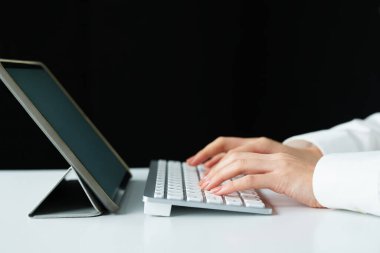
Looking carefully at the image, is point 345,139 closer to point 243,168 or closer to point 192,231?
point 243,168

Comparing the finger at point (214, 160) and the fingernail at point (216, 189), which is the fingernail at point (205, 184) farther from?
the finger at point (214, 160)

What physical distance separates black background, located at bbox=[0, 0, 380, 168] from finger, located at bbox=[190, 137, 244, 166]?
1.25 m

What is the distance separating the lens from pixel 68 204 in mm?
926

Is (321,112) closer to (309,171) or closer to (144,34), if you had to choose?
(144,34)

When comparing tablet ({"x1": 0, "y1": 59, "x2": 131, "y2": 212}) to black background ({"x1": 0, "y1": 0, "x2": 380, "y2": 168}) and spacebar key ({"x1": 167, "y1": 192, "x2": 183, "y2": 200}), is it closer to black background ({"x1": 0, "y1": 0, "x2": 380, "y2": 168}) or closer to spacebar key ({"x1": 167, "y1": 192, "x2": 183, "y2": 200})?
spacebar key ({"x1": 167, "y1": 192, "x2": 183, "y2": 200})

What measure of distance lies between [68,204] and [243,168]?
309 mm

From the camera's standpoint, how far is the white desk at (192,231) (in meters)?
0.72

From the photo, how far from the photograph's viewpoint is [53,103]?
997mm

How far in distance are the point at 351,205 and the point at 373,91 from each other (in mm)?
1859

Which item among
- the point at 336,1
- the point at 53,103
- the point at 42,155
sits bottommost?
the point at 42,155

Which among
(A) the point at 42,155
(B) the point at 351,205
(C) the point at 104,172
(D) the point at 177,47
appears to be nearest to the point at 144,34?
(D) the point at 177,47

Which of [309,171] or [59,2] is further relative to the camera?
[59,2]

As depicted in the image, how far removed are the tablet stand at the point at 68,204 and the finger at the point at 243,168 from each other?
0.20 metres

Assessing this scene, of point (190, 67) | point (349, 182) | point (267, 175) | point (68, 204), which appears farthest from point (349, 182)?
point (190, 67)
